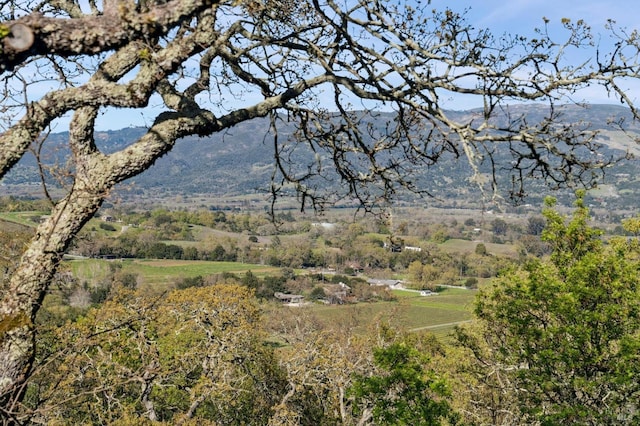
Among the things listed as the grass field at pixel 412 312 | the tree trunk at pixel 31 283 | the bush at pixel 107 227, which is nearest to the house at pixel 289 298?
the grass field at pixel 412 312

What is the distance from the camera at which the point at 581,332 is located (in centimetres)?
955

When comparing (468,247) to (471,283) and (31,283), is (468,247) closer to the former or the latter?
(471,283)

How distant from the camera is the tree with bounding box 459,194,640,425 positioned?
9430mm

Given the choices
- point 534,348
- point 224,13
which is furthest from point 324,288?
point 224,13

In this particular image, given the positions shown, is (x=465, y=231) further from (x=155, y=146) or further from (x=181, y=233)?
(x=155, y=146)

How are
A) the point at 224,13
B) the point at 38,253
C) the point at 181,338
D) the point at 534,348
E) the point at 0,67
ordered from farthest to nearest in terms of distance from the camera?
the point at 181,338 → the point at 534,348 → the point at 224,13 → the point at 38,253 → the point at 0,67

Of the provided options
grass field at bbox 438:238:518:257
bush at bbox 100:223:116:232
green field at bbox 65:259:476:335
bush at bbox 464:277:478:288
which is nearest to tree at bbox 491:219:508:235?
grass field at bbox 438:238:518:257

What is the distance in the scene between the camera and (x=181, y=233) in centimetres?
10181

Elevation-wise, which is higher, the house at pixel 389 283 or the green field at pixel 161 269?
the green field at pixel 161 269

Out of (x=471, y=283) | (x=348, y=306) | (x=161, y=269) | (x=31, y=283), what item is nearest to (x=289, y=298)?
(x=348, y=306)

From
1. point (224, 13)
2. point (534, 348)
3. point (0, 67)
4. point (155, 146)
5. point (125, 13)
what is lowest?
point (534, 348)

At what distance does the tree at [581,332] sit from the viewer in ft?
30.9

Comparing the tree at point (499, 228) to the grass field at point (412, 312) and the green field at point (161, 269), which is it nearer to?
the grass field at point (412, 312)

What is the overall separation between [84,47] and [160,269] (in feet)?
236
